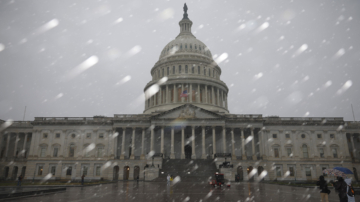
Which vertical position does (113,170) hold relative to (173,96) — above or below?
below

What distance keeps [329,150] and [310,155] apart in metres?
4.87

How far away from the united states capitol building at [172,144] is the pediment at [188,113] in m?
0.23

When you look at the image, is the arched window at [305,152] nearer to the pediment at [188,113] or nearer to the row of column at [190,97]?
the pediment at [188,113]

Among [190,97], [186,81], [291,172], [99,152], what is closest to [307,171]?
[291,172]

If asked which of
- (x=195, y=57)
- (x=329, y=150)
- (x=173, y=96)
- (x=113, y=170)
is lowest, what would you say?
(x=113, y=170)

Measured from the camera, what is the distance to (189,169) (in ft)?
157

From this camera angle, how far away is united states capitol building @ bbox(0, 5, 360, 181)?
5772 centimetres

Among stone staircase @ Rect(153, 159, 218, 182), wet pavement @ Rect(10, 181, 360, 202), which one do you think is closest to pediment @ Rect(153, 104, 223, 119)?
stone staircase @ Rect(153, 159, 218, 182)

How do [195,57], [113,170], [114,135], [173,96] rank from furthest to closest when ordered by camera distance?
[195,57] → [173,96] → [114,135] → [113,170]

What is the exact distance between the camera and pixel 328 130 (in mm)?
61344

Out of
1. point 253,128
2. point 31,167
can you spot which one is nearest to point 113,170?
point 31,167

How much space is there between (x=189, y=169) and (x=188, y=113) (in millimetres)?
14727

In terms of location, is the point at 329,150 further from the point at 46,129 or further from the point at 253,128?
the point at 46,129

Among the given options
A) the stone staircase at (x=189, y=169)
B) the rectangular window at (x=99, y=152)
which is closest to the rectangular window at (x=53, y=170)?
the rectangular window at (x=99, y=152)
